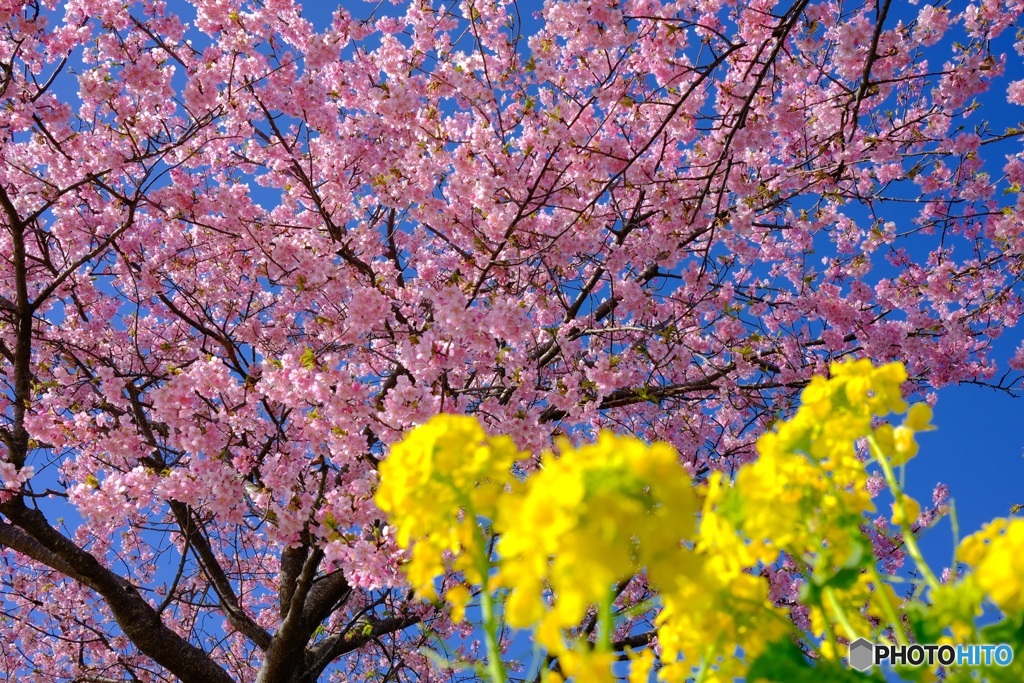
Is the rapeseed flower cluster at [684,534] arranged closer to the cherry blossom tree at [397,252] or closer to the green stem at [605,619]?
the green stem at [605,619]

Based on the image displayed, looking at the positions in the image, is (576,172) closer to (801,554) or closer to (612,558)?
(801,554)

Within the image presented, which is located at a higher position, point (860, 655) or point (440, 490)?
point (440, 490)

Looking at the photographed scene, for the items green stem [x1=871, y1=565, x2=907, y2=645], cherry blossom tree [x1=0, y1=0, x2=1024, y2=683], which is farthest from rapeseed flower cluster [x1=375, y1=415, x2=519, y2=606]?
cherry blossom tree [x1=0, y1=0, x2=1024, y2=683]

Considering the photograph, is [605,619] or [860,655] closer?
[605,619]

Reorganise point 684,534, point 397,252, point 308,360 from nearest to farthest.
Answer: point 684,534 < point 308,360 < point 397,252

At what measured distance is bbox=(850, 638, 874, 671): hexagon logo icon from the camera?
4.41 feet

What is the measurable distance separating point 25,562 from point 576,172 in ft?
27.1

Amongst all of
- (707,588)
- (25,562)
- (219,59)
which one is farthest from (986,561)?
(25,562)

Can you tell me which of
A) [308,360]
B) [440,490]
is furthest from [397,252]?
[440,490]

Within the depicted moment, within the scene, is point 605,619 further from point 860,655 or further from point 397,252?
point 397,252

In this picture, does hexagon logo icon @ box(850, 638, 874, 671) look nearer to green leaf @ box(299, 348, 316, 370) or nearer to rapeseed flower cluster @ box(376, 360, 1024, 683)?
rapeseed flower cluster @ box(376, 360, 1024, 683)

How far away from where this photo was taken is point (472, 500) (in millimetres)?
1279


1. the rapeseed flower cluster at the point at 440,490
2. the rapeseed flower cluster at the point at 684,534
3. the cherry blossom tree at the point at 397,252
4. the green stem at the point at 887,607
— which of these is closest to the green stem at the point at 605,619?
the rapeseed flower cluster at the point at 684,534

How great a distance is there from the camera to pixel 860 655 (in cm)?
135
